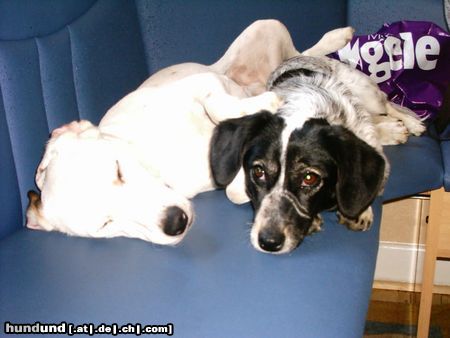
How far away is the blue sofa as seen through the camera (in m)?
1.50

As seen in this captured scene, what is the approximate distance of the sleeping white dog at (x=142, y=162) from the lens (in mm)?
1757

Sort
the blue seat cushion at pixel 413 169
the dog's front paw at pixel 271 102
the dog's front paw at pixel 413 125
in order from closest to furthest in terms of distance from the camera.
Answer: the dog's front paw at pixel 271 102 → the blue seat cushion at pixel 413 169 → the dog's front paw at pixel 413 125

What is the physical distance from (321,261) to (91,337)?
0.68 m

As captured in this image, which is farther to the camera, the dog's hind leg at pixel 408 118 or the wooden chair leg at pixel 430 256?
the dog's hind leg at pixel 408 118

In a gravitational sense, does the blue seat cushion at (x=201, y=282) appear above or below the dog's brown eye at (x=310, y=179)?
below

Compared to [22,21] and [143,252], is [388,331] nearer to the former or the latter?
[143,252]

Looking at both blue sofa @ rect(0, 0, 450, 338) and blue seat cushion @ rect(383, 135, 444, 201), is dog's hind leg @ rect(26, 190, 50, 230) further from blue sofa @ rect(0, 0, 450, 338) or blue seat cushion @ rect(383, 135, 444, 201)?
blue seat cushion @ rect(383, 135, 444, 201)

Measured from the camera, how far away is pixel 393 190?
83.3 inches

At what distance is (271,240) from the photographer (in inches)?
66.7

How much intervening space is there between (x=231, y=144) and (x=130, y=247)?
0.47 meters

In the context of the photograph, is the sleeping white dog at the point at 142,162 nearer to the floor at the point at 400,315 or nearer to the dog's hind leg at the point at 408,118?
the dog's hind leg at the point at 408,118

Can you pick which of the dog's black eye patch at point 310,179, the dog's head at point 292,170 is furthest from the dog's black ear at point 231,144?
the dog's black eye patch at point 310,179

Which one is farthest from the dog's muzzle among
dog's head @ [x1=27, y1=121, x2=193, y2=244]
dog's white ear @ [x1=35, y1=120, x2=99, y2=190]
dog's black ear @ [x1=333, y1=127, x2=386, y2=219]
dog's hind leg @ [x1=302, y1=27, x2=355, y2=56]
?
dog's hind leg @ [x1=302, y1=27, x2=355, y2=56]

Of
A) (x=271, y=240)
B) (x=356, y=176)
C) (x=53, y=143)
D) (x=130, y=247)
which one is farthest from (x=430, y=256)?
(x=53, y=143)
